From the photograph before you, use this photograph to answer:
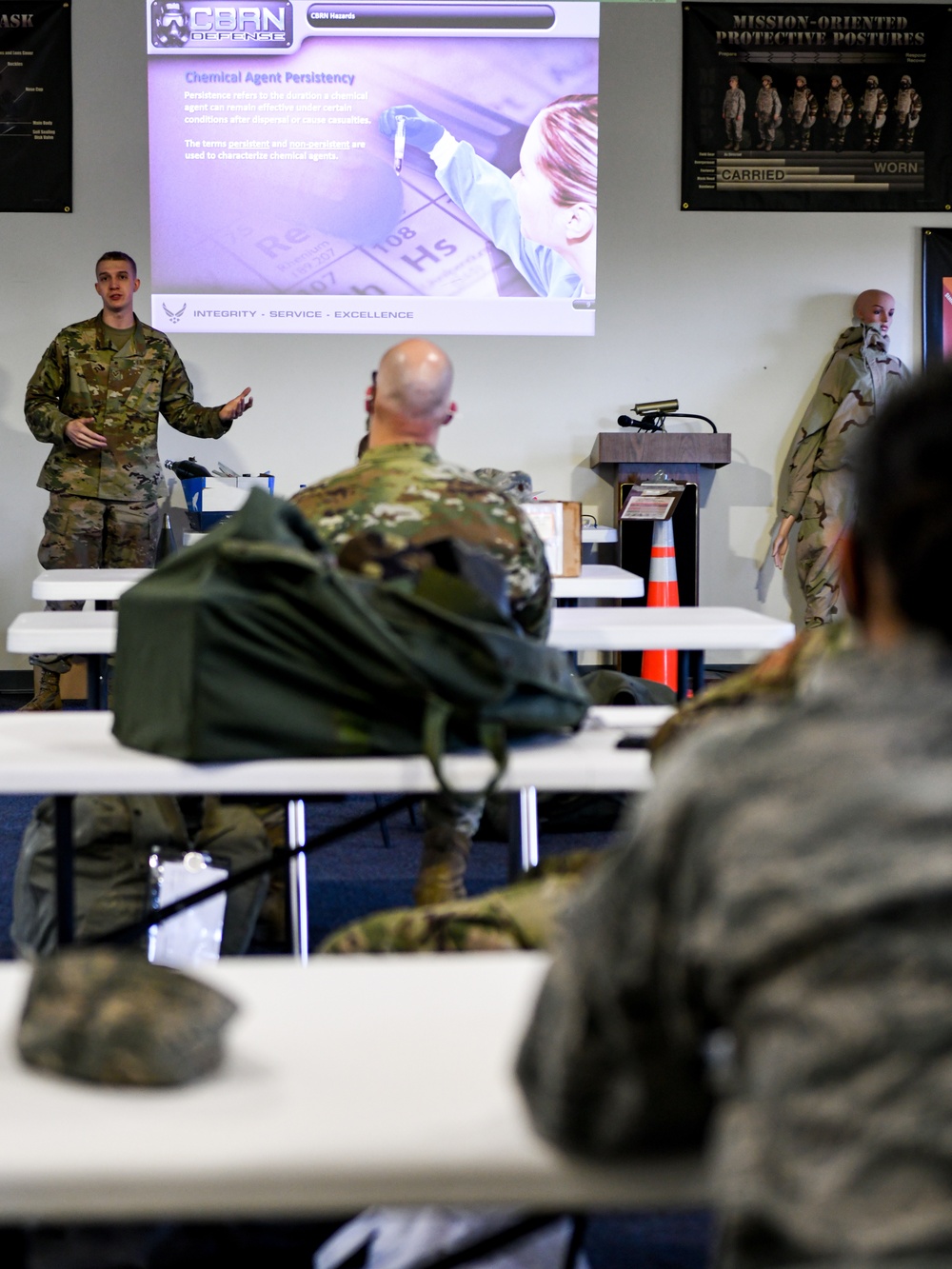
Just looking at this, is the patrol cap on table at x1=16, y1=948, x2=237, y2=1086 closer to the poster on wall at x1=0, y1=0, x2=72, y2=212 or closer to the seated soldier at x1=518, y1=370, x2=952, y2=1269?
the seated soldier at x1=518, y1=370, x2=952, y2=1269

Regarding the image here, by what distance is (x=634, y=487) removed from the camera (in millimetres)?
5594

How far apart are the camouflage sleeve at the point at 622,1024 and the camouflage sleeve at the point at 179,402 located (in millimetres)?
4978

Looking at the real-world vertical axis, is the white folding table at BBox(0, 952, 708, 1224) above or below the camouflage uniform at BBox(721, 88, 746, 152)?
below

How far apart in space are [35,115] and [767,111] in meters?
3.29

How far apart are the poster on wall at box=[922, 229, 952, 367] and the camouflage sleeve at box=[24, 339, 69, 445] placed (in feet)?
12.8

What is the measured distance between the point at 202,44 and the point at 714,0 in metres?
2.28

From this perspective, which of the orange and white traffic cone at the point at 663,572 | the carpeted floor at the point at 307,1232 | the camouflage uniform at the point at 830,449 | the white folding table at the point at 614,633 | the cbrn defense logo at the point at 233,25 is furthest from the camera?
the camouflage uniform at the point at 830,449

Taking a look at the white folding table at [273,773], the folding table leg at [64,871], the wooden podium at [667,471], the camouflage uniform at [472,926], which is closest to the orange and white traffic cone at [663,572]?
the wooden podium at [667,471]

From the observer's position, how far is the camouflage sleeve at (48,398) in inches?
217

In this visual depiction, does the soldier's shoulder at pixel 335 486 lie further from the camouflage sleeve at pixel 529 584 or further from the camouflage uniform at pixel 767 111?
the camouflage uniform at pixel 767 111

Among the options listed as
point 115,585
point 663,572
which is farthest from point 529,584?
point 663,572

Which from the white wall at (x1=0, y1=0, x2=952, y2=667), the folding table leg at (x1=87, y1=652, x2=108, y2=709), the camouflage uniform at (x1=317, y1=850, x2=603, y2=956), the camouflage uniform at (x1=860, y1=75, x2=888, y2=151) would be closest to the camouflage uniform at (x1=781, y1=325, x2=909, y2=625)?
the white wall at (x1=0, y1=0, x2=952, y2=667)

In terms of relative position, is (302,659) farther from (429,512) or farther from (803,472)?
(803,472)

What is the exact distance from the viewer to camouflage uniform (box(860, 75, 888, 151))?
246 inches
